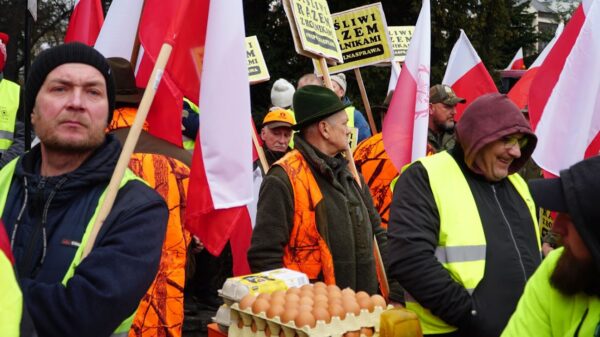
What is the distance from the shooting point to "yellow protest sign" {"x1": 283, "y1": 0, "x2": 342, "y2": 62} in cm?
512

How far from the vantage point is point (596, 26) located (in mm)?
4738

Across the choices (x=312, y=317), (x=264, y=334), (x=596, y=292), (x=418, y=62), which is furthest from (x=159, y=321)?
(x=418, y=62)

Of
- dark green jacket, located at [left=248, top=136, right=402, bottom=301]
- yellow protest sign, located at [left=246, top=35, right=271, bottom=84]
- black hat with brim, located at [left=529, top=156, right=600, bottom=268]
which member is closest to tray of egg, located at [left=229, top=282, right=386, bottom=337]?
dark green jacket, located at [left=248, top=136, right=402, bottom=301]

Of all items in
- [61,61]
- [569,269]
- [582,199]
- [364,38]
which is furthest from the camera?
[364,38]

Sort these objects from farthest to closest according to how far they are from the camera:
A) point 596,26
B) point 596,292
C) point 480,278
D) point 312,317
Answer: point 596,26
point 480,278
point 312,317
point 596,292

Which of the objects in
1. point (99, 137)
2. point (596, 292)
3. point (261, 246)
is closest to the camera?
point (596, 292)

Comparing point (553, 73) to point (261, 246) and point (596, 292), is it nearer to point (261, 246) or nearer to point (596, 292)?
point (261, 246)

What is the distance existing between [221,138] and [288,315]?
930 mm

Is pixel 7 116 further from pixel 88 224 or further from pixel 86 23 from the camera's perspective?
pixel 88 224

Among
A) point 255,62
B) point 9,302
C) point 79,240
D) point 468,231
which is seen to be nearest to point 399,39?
point 255,62

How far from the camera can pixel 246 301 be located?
3.24 meters

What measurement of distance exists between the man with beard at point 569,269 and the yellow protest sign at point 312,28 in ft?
9.83

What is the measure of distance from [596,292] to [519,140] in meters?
1.55

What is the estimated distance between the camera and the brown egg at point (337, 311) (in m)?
3.09
